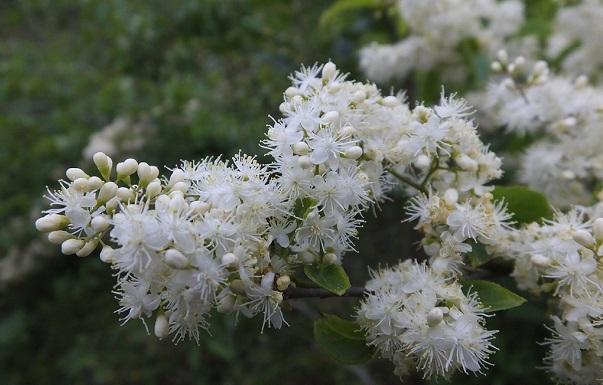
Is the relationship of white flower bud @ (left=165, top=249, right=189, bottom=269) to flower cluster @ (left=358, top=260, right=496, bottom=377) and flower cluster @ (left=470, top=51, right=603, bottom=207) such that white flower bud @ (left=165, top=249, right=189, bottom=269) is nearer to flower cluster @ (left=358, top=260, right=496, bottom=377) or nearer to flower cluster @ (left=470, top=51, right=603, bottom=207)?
flower cluster @ (left=358, top=260, right=496, bottom=377)

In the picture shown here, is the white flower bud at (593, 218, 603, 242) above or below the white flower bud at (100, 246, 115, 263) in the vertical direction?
below

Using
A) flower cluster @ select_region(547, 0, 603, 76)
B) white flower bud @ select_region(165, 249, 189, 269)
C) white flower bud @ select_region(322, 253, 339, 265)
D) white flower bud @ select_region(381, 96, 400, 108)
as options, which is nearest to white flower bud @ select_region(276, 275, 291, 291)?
white flower bud @ select_region(322, 253, 339, 265)

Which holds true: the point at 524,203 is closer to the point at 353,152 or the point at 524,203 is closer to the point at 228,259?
the point at 353,152

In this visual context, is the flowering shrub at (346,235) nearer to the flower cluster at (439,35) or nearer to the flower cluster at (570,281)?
the flower cluster at (570,281)

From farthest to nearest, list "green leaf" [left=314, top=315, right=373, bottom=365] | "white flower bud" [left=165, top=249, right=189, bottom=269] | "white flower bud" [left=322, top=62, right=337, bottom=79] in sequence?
"white flower bud" [left=322, top=62, right=337, bottom=79]
"green leaf" [left=314, top=315, right=373, bottom=365]
"white flower bud" [left=165, top=249, right=189, bottom=269]

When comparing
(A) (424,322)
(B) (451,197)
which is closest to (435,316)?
(A) (424,322)

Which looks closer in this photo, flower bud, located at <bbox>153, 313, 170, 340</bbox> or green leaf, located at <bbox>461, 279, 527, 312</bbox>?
flower bud, located at <bbox>153, 313, 170, 340</bbox>

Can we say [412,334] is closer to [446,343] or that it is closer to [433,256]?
[446,343]

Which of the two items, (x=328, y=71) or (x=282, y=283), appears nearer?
(x=282, y=283)
